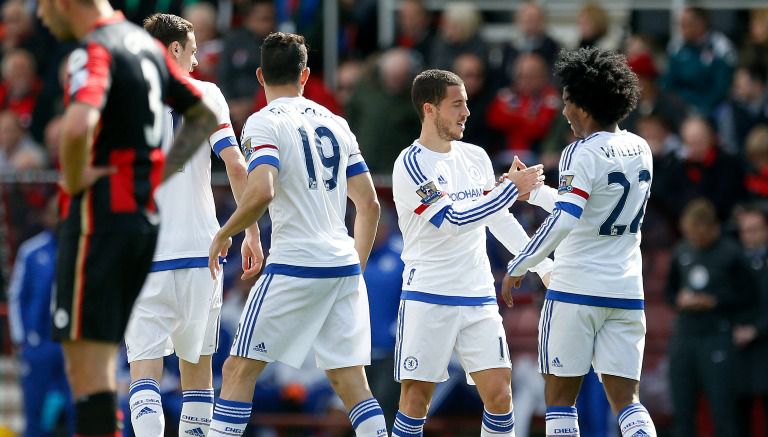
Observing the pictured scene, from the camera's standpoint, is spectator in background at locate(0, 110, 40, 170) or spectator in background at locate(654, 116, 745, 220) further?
spectator in background at locate(0, 110, 40, 170)

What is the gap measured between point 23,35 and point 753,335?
1036cm

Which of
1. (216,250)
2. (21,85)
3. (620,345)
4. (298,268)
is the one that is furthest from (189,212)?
(21,85)

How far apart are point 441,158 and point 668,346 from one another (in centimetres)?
617

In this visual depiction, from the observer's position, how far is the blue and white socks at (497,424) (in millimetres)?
9008

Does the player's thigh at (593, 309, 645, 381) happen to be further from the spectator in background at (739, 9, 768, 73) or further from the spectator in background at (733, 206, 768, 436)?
the spectator in background at (739, 9, 768, 73)

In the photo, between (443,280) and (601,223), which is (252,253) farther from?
(601,223)

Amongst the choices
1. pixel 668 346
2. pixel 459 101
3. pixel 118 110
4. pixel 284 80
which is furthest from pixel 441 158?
pixel 668 346

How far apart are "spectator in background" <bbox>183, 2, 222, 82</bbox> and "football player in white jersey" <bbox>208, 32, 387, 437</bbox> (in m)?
8.21

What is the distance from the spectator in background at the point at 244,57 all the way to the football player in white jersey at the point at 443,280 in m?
7.28

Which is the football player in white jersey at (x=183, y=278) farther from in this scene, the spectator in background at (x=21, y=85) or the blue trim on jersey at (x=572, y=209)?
the spectator in background at (x=21, y=85)

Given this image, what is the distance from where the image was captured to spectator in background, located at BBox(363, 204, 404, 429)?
13.8 metres

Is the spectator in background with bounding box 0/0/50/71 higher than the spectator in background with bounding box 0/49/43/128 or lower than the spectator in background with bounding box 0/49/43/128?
higher

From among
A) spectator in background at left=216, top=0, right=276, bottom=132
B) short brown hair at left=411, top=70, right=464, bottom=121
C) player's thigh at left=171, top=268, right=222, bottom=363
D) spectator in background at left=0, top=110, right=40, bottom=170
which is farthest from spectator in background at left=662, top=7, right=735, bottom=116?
player's thigh at left=171, top=268, right=222, bottom=363

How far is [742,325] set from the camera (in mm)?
14320
